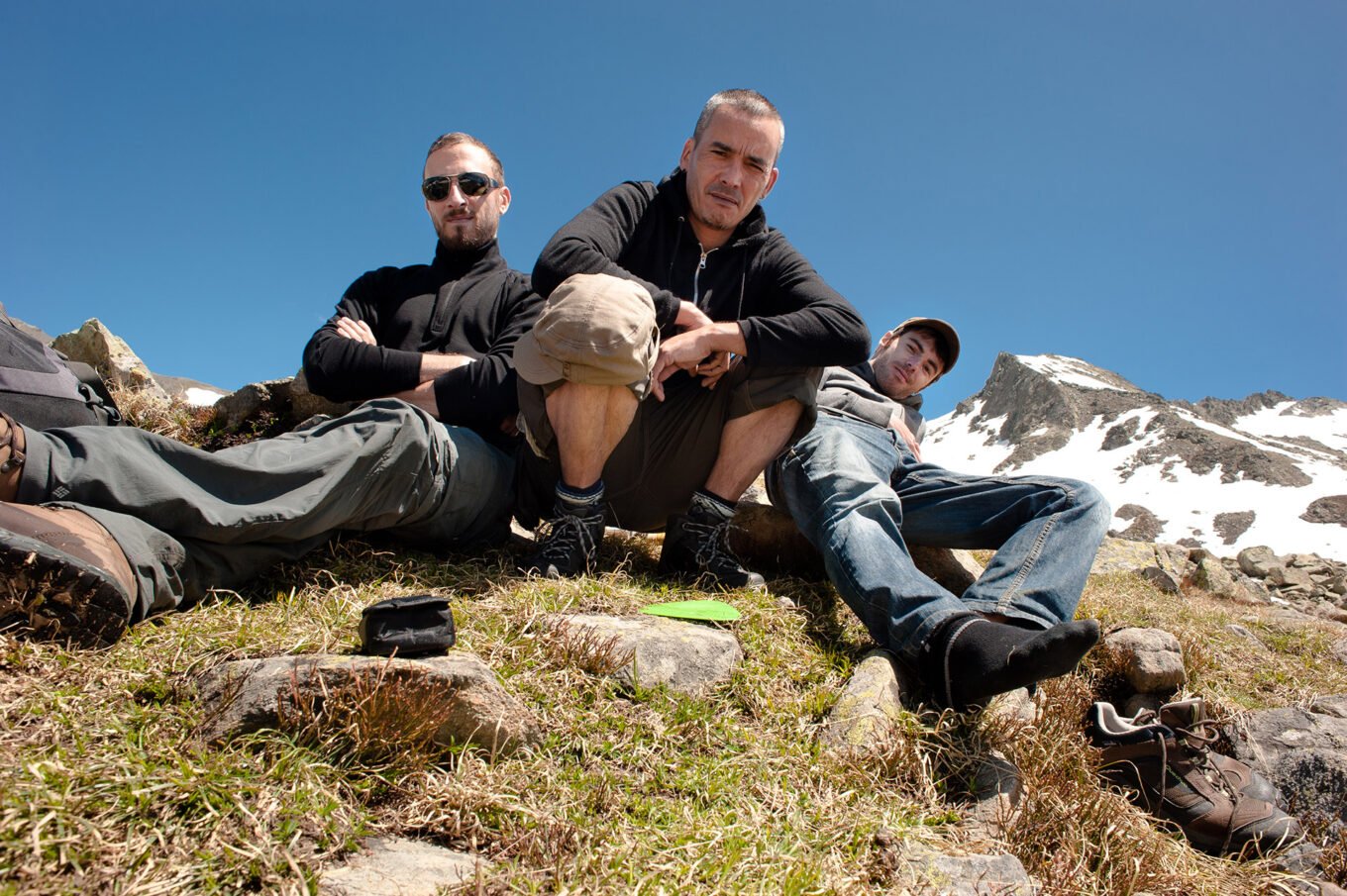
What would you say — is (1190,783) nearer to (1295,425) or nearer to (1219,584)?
(1219,584)

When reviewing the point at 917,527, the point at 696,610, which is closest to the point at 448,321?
the point at 696,610

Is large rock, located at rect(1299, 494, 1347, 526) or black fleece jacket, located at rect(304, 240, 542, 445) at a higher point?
large rock, located at rect(1299, 494, 1347, 526)

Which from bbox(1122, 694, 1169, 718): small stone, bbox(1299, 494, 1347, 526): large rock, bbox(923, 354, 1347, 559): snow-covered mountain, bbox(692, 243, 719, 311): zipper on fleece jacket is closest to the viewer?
bbox(692, 243, 719, 311): zipper on fleece jacket

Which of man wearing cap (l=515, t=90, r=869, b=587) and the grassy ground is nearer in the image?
the grassy ground

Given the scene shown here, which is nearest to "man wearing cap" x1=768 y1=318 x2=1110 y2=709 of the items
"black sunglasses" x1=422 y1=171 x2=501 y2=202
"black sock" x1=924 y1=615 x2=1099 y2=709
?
"black sock" x1=924 y1=615 x2=1099 y2=709

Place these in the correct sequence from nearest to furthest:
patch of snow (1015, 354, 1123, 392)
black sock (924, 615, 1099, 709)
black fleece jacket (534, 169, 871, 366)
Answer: black sock (924, 615, 1099, 709) < black fleece jacket (534, 169, 871, 366) < patch of snow (1015, 354, 1123, 392)

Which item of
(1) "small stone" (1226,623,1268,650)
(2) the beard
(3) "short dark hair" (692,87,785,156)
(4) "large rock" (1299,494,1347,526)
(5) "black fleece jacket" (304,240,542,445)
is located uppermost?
(4) "large rock" (1299,494,1347,526)

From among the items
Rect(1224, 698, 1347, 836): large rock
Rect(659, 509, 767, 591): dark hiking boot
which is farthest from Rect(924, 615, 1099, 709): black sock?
Rect(1224, 698, 1347, 836): large rock

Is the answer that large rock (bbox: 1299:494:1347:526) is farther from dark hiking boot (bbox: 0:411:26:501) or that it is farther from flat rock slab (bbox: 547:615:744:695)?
dark hiking boot (bbox: 0:411:26:501)

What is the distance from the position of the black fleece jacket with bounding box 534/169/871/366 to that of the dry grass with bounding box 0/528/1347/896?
1.72 metres

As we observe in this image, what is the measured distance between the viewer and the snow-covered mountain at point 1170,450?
82000mm

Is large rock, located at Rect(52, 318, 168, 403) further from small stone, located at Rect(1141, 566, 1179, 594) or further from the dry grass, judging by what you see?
small stone, located at Rect(1141, 566, 1179, 594)

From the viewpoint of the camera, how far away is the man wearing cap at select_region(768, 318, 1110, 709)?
296 centimetres

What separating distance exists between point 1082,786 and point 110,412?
15.3 feet
